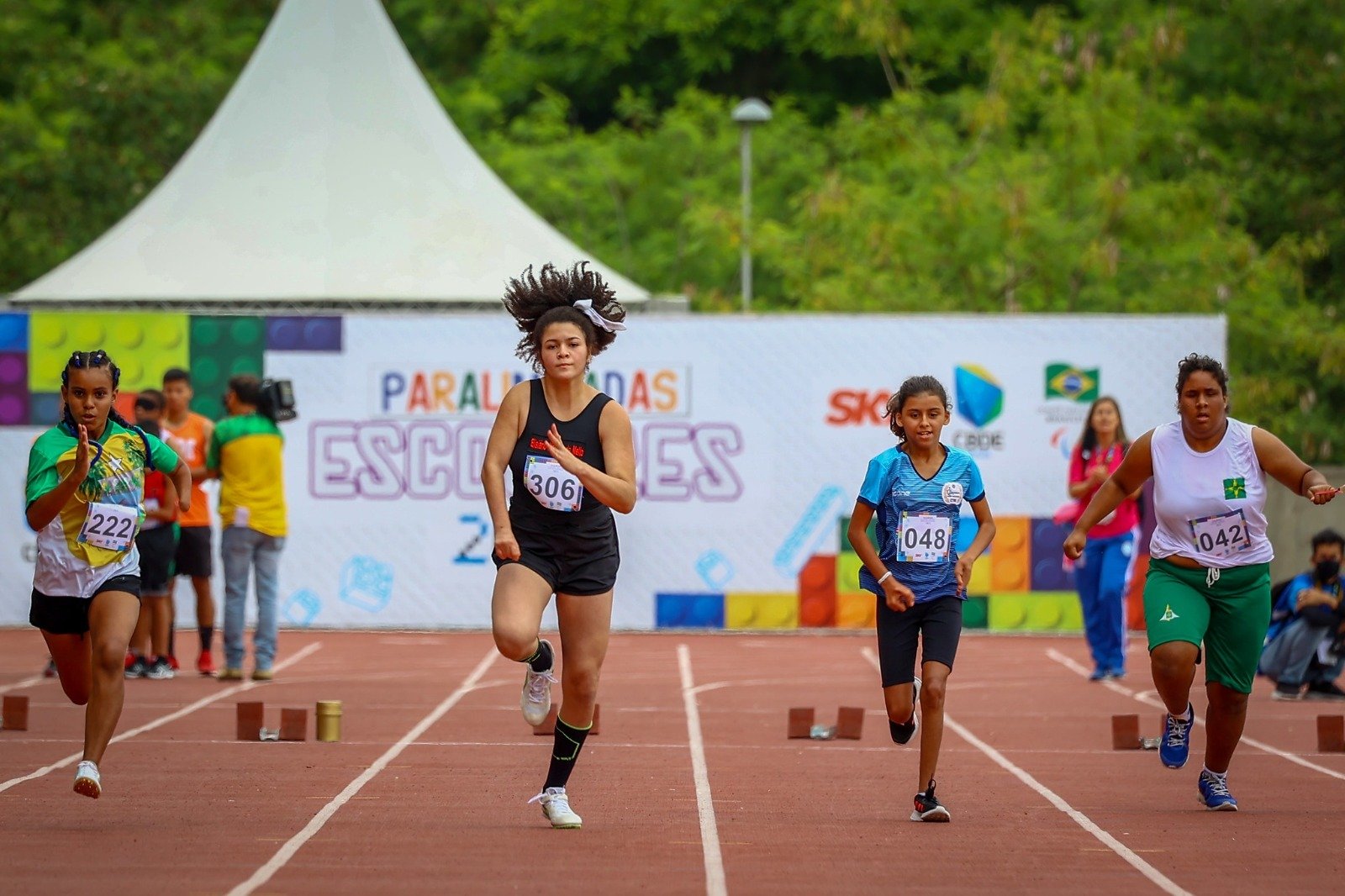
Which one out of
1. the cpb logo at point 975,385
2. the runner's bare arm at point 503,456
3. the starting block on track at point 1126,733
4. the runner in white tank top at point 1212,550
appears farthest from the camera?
the cpb logo at point 975,385

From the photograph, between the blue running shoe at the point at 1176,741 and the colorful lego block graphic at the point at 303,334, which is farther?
the colorful lego block graphic at the point at 303,334

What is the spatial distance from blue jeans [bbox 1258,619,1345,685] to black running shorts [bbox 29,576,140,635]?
9307 millimetres

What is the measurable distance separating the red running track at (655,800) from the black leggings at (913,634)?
65cm

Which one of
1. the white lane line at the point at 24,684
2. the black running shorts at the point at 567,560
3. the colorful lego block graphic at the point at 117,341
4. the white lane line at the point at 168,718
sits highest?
the colorful lego block graphic at the point at 117,341

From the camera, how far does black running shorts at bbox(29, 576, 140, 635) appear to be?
28.3ft

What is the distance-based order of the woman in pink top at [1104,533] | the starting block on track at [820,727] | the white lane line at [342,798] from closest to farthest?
1. the white lane line at [342,798]
2. the starting block on track at [820,727]
3. the woman in pink top at [1104,533]

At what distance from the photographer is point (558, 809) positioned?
27.4 ft

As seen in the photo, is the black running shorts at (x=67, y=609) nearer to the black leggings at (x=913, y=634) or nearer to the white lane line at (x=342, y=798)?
the white lane line at (x=342, y=798)

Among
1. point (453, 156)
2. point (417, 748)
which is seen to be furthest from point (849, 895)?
point (453, 156)

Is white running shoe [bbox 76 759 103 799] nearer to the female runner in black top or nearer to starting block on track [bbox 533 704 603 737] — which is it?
the female runner in black top

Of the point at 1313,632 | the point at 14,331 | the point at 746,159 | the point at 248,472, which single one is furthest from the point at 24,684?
the point at 746,159

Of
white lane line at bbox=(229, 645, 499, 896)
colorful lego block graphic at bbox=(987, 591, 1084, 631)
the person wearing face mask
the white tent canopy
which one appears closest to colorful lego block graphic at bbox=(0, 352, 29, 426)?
the white tent canopy

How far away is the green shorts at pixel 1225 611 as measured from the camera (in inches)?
359

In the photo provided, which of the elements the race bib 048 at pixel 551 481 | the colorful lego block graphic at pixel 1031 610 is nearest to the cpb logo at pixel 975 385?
the colorful lego block graphic at pixel 1031 610
